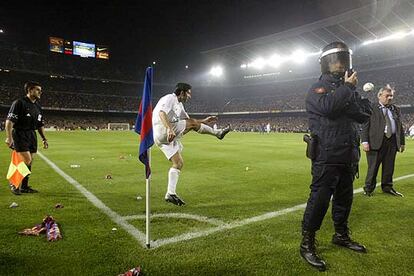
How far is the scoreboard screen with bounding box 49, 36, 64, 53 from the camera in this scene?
65.4 metres

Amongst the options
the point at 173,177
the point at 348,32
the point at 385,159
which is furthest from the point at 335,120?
the point at 348,32

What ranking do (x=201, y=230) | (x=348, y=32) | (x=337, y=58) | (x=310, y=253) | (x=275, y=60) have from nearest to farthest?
(x=310, y=253)
(x=337, y=58)
(x=201, y=230)
(x=348, y=32)
(x=275, y=60)

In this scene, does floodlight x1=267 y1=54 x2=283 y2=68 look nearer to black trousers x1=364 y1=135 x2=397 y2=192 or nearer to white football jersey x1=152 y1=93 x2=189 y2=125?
black trousers x1=364 y1=135 x2=397 y2=192

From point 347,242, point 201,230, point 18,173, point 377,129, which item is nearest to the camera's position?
point 347,242

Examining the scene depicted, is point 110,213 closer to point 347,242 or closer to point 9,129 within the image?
point 9,129

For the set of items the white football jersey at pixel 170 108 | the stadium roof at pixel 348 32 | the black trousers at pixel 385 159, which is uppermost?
the stadium roof at pixel 348 32

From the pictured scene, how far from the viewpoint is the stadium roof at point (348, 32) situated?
39406 millimetres

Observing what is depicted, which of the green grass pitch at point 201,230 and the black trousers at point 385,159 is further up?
the black trousers at point 385,159

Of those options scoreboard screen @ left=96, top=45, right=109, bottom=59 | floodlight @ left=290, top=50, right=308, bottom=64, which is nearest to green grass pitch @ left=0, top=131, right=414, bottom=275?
floodlight @ left=290, top=50, right=308, bottom=64

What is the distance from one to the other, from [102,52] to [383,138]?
7168cm

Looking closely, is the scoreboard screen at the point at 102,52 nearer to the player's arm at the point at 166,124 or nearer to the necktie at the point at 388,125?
the player's arm at the point at 166,124

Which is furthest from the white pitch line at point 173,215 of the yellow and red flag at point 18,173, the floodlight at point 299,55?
the floodlight at point 299,55

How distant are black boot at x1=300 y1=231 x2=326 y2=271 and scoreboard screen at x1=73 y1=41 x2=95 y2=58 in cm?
7284

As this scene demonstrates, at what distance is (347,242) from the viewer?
3.97 metres
